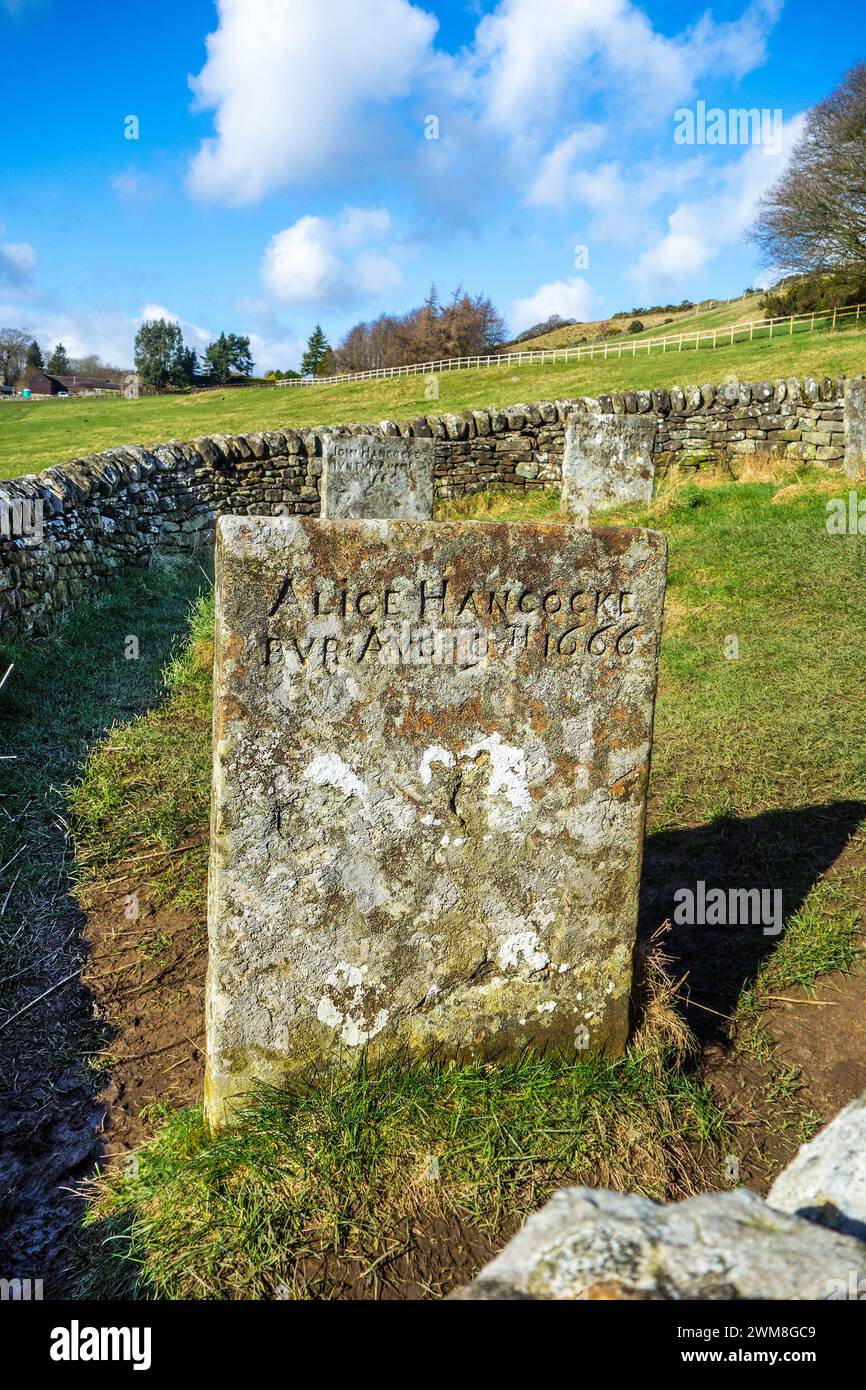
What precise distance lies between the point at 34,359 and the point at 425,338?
4939 centimetres

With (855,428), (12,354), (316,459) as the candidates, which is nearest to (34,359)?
(12,354)

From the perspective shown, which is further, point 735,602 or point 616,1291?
point 735,602

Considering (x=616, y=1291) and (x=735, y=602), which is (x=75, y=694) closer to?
(x=735, y=602)

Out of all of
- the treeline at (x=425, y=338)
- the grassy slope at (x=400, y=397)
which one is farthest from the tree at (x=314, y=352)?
the grassy slope at (x=400, y=397)

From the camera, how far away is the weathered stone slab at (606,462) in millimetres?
11734

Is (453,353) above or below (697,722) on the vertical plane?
above

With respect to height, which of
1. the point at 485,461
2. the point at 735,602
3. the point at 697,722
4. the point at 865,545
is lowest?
the point at 697,722

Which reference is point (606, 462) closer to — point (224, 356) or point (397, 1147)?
point (397, 1147)

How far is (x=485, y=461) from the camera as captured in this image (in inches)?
600

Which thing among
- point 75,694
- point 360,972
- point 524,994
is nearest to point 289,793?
point 360,972

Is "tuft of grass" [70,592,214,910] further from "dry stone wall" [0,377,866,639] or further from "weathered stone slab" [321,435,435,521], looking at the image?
"weathered stone slab" [321,435,435,521]

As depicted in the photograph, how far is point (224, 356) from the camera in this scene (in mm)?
73312

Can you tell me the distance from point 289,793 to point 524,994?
3.66 feet
